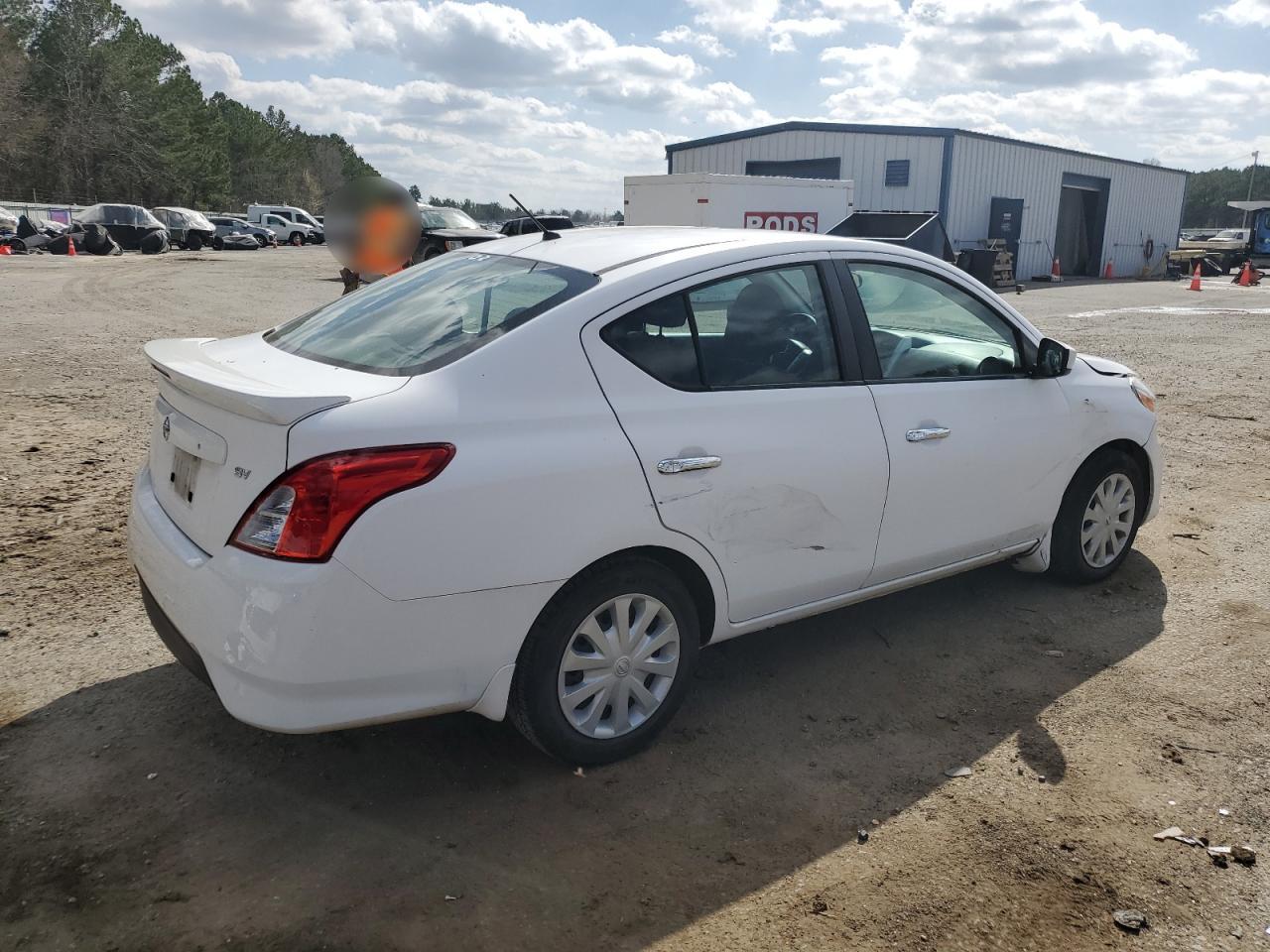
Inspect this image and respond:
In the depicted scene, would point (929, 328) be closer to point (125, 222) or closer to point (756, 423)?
point (756, 423)

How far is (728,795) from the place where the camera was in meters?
3.08

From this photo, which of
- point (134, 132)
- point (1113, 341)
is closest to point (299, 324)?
point (1113, 341)

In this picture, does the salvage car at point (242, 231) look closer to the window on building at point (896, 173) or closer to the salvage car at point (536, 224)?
the salvage car at point (536, 224)

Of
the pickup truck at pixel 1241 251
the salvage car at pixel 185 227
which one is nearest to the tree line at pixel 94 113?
the salvage car at pixel 185 227

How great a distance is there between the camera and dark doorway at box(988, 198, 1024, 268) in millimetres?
29422

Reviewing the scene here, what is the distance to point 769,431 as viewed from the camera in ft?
10.8

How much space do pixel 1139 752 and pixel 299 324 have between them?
130 inches

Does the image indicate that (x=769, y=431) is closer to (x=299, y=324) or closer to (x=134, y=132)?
(x=299, y=324)

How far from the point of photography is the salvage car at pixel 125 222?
108ft

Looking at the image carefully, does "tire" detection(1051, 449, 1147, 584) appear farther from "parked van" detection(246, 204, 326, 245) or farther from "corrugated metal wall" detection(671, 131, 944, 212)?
"parked van" detection(246, 204, 326, 245)

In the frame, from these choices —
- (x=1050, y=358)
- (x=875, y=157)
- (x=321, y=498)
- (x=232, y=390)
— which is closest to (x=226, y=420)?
(x=232, y=390)

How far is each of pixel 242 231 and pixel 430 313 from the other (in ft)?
141

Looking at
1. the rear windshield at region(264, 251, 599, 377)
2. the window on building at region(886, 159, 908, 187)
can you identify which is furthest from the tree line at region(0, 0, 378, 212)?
the rear windshield at region(264, 251, 599, 377)

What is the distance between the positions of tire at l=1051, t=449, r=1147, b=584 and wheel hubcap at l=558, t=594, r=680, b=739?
2.27 m
